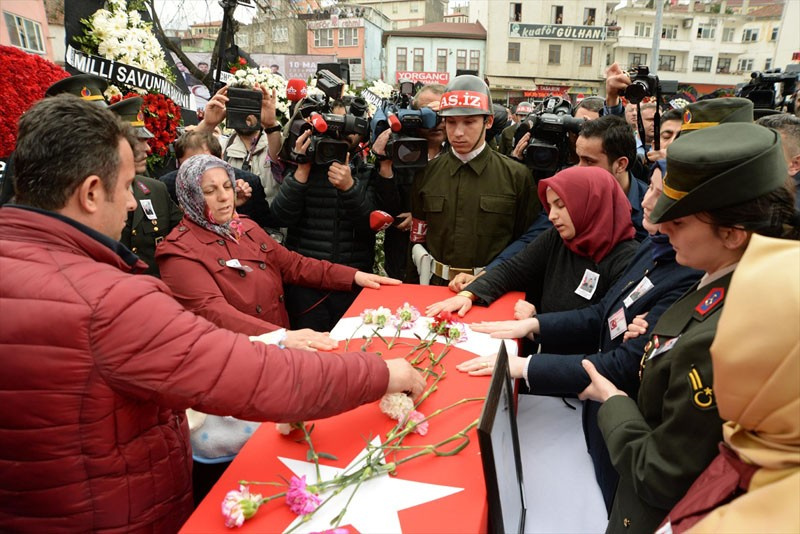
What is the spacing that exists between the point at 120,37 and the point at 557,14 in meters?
35.6

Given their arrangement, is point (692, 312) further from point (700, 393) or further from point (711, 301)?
point (700, 393)

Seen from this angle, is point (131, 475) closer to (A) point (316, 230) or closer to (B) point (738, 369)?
(B) point (738, 369)

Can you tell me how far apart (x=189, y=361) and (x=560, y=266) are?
74.0 inches

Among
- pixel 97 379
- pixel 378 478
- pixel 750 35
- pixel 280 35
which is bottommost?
pixel 378 478

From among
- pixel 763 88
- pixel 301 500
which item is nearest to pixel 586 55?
pixel 763 88

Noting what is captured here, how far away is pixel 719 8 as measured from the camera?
116 ft

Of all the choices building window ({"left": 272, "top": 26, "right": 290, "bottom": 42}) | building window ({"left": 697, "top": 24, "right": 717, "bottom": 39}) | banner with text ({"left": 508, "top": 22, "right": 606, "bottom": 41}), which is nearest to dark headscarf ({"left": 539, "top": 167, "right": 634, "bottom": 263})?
building window ({"left": 272, "top": 26, "right": 290, "bottom": 42})

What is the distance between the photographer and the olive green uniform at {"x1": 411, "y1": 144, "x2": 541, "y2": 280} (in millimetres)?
3129

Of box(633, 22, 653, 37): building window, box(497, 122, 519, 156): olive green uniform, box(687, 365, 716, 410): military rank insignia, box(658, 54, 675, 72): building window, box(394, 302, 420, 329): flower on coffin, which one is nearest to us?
box(687, 365, 716, 410): military rank insignia

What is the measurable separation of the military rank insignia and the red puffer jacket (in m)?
0.88

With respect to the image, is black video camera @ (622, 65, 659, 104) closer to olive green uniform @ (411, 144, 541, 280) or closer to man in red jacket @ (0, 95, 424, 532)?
olive green uniform @ (411, 144, 541, 280)

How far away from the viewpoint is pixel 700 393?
1.07m

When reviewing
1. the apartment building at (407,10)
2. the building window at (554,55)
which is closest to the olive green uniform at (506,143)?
the building window at (554,55)

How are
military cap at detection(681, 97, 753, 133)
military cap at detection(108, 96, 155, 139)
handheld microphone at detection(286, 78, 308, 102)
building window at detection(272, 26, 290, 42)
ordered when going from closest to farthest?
1. military cap at detection(681, 97, 753, 133)
2. military cap at detection(108, 96, 155, 139)
3. handheld microphone at detection(286, 78, 308, 102)
4. building window at detection(272, 26, 290, 42)
